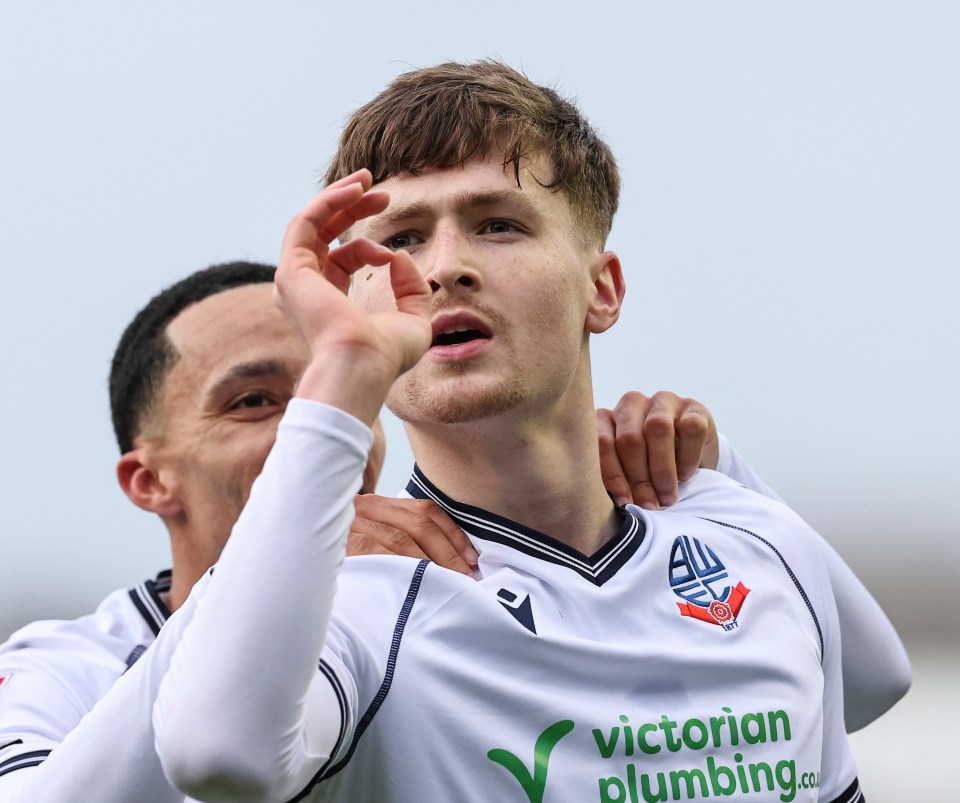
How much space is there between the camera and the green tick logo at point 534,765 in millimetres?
2162

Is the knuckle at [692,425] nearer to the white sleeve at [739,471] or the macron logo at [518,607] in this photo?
the white sleeve at [739,471]

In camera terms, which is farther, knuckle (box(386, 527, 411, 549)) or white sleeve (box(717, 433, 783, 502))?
white sleeve (box(717, 433, 783, 502))

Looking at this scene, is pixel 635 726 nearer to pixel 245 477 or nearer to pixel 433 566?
pixel 433 566

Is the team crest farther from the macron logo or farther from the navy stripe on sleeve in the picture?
the navy stripe on sleeve

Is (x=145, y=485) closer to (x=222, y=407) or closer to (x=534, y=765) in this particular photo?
(x=222, y=407)

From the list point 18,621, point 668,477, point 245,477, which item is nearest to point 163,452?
point 245,477

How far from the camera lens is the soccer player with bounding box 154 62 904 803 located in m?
1.76

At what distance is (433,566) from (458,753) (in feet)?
1.08

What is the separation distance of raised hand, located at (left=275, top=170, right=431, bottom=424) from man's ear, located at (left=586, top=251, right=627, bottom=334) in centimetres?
82

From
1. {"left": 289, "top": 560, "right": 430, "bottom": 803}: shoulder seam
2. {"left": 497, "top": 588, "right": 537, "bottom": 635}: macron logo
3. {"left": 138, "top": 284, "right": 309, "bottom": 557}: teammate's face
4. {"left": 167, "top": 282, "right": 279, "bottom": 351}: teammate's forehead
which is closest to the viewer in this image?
{"left": 289, "top": 560, "right": 430, "bottom": 803}: shoulder seam

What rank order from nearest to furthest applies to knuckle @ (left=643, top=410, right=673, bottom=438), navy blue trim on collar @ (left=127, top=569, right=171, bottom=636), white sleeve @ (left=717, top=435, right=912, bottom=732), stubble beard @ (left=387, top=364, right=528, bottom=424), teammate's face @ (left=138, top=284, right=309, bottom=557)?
stubble beard @ (left=387, top=364, right=528, bottom=424)
white sleeve @ (left=717, top=435, right=912, bottom=732)
knuckle @ (left=643, top=410, right=673, bottom=438)
navy blue trim on collar @ (left=127, top=569, right=171, bottom=636)
teammate's face @ (left=138, top=284, right=309, bottom=557)

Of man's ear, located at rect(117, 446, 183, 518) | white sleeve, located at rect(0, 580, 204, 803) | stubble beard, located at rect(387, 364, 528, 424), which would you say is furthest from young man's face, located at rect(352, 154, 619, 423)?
man's ear, located at rect(117, 446, 183, 518)

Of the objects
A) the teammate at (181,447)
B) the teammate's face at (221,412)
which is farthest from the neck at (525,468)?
the teammate's face at (221,412)

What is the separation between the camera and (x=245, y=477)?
407 cm
